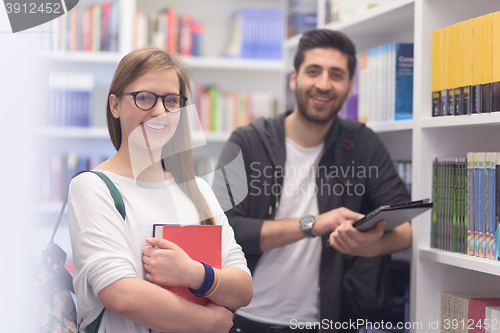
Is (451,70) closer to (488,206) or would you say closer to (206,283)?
(488,206)

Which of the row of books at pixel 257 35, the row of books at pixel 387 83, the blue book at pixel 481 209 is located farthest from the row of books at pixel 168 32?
the blue book at pixel 481 209

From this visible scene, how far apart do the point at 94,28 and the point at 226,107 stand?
93 cm

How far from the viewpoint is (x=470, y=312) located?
4.50 ft

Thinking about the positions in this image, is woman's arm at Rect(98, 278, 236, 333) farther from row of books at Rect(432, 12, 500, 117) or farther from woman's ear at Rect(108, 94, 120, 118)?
row of books at Rect(432, 12, 500, 117)

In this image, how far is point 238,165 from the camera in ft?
3.98

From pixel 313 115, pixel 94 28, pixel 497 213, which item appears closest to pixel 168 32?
pixel 94 28

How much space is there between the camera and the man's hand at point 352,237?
1.34m

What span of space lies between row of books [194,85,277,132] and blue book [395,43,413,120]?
1411 mm

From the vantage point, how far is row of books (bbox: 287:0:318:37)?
7.68 ft

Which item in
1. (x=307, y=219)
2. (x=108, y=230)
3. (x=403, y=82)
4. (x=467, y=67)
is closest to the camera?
(x=108, y=230)

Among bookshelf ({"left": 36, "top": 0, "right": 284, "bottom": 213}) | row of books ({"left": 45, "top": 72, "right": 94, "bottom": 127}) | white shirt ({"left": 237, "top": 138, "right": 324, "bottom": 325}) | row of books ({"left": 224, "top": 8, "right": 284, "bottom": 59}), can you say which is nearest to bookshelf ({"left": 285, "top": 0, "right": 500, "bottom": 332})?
white shirt ({"left": 237, "top": 138, "right": 324, "bottom": 325})

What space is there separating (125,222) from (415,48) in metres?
1.16

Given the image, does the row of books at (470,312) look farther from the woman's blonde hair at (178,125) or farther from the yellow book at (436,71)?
the woman's blonde hair at (178,125)

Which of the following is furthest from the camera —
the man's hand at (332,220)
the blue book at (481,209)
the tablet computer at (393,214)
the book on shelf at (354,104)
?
the book on shelf at (354,104)
